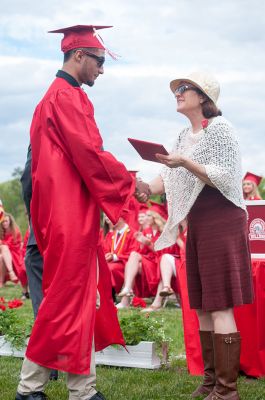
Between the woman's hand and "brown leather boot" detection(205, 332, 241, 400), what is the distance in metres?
1.06

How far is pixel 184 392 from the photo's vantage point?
17.0ft

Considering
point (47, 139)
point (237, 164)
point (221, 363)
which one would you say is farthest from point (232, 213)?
point (47, 139)

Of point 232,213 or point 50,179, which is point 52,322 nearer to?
point 50,179

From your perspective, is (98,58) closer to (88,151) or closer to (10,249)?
(88,151)

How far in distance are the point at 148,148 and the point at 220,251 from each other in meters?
0.75

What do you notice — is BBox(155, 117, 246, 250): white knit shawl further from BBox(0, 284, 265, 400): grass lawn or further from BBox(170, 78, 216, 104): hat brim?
BBox(0, 284, 265, 400): grass lawn

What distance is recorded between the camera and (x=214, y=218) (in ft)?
15.5

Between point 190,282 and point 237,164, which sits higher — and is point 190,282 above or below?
below

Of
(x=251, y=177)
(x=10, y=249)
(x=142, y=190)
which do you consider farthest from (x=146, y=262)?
(x=142, y=190)

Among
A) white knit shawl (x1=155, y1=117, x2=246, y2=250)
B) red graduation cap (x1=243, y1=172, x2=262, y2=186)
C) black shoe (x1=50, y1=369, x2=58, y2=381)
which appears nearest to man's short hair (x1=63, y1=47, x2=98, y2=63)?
white knit shawl (x1=155, y1=117, x2=246, y2=250)

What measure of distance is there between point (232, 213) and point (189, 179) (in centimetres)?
37

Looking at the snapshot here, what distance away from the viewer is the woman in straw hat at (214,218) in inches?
184

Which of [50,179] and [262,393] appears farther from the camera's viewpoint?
[262,393]

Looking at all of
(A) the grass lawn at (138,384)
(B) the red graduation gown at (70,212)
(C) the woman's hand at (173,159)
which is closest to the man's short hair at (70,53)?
(B) the red graduation gown at (70,212)
